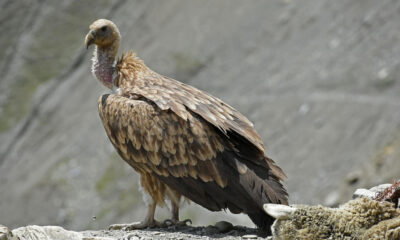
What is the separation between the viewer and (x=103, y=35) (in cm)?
1370

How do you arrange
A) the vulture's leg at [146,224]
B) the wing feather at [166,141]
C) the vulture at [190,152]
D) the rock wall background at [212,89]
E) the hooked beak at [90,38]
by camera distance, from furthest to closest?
the rock wall background at [212,89]
the hooked beak at [90,38]
the vulture's leg at [146,224]
the wing feather at [166,141]
the vulture at [190,152]

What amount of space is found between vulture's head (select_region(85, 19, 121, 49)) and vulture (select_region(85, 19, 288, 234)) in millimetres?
2013

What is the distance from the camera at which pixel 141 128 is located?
36.9 ft

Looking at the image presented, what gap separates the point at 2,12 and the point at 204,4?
15.5 metres

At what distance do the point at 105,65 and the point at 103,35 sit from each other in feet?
2.22

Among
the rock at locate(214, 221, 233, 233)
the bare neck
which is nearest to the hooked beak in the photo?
the bare neck

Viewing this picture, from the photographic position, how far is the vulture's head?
13555 millimetres

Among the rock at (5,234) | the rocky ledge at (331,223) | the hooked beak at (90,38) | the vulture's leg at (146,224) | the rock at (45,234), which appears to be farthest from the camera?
the hooked beak at (90,38)

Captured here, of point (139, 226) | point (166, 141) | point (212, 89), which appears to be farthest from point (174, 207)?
point (212, 89)

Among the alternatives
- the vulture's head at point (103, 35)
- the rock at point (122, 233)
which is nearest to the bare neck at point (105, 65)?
the vulture's head at point (103, 35)

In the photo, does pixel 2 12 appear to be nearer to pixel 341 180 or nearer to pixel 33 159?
pixel 33 159

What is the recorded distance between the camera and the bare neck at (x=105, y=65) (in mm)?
13266

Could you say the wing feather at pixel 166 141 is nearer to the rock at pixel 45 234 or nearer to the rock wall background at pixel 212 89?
the rock at pixel 45 234

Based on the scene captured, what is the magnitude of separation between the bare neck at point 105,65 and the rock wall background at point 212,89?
12977 mm
